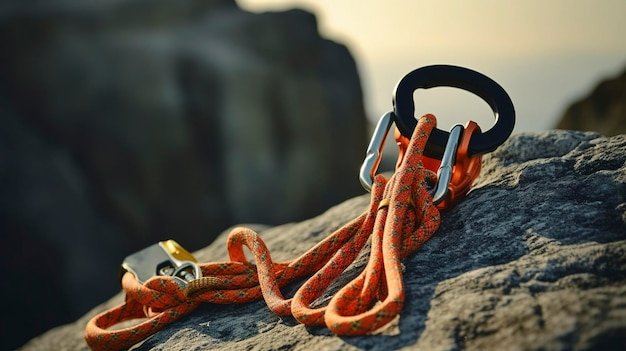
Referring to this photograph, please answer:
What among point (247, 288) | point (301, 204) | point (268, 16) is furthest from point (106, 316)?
point (268, 16)

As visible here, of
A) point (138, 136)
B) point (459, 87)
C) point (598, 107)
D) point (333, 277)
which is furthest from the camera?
point (138, 136)

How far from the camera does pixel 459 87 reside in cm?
179

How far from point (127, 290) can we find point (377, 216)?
83cm

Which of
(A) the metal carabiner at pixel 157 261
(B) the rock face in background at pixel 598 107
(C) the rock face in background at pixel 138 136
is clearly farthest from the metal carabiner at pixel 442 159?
(C) the rock face in background at pixel 138 136

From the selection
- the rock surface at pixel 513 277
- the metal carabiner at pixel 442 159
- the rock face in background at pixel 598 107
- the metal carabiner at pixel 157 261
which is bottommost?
the rock face in background at pixel 598 107

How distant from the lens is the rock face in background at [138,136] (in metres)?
7.39

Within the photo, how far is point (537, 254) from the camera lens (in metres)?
1.31

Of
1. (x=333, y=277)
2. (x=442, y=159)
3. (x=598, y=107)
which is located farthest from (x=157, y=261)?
(x=598, y=107)

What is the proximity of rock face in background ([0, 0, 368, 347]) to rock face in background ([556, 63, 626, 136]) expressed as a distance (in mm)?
4925

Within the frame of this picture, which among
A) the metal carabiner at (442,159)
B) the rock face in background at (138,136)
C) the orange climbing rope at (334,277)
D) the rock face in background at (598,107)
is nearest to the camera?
the orange climbing rope at (334,277)

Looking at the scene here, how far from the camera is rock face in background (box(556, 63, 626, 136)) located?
5.76 metres

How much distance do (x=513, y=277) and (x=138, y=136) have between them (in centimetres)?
769

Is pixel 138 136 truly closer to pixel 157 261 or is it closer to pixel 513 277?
pixel 157 261

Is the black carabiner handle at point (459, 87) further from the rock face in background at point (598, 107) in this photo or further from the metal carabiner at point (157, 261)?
the rock face in background at point (598, 107)
